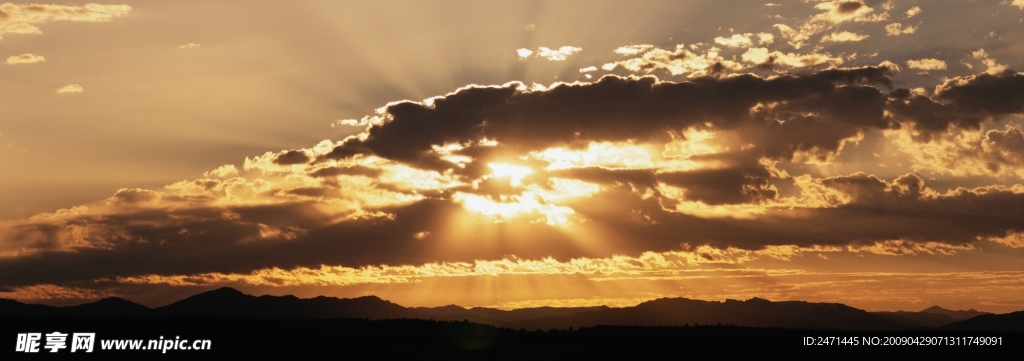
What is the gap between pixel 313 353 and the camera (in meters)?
67.2

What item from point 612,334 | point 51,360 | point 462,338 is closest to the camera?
point 51,360

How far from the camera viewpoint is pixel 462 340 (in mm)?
83312

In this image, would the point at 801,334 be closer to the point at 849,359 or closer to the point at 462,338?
the point at 849,359

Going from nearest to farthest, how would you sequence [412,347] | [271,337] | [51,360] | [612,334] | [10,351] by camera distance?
1. [51,360]
2. [10,351]
3. [412,347]
4. [271,337]
5. [612,334]

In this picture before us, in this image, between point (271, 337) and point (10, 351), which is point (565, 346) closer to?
point (271, 337)

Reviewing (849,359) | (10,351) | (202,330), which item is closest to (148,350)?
(10,351)

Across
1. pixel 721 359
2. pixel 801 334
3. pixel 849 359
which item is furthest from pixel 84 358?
pixel 801 334

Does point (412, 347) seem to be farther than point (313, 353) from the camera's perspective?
Yes

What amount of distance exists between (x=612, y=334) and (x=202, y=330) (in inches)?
1633

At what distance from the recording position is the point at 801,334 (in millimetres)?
93312

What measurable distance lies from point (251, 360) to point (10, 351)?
20449mm

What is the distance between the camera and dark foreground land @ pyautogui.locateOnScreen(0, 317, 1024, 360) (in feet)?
228

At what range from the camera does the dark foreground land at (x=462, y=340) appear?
69438mm

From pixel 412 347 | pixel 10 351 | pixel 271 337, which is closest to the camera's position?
pixel 10 351
